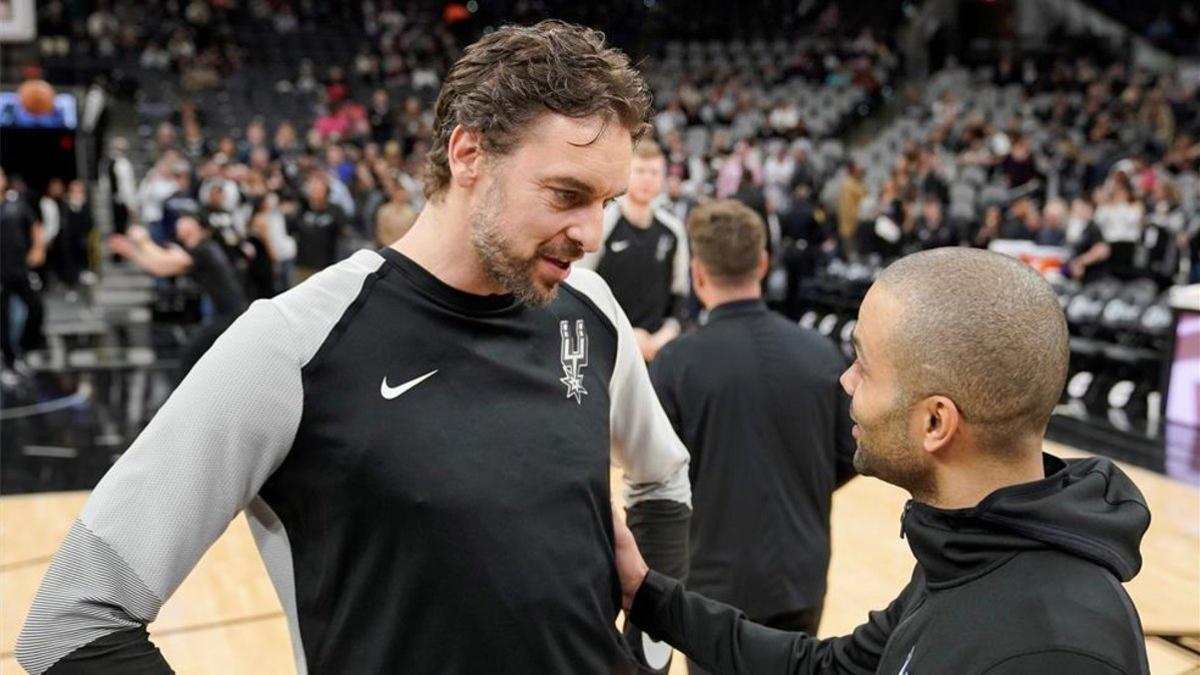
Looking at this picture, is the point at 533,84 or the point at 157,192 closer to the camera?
the point at 533,84

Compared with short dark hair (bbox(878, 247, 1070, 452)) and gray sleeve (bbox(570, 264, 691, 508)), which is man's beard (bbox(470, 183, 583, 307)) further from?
short dark hair (bbox(878, 247, 1070, 452))

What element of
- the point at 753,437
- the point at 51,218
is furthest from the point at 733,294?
the point at 51,218

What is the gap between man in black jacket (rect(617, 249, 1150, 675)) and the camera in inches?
49.4

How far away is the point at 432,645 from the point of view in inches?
60.4

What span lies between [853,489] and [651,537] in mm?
4709

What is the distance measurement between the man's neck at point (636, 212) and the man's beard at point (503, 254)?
3852 millimetres

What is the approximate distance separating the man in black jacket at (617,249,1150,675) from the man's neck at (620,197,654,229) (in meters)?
3.97

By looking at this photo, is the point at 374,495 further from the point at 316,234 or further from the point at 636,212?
the point at 316,234

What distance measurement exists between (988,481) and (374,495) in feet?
2.52

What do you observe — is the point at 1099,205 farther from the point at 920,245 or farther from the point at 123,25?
the point at 123,25

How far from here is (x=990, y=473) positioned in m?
1.42

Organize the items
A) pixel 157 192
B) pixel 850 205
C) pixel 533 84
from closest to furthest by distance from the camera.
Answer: pixel 533 84 → pixel 157 192 → pixel 850 205

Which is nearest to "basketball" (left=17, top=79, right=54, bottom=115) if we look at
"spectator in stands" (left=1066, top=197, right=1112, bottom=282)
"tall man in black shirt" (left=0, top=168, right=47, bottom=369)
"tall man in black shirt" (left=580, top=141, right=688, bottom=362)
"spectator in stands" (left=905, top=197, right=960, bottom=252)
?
"tall man in black shirt" (left=0, top=168, right=47, bottom=369)

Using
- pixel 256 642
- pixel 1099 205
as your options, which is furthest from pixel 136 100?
pixel 256 642
